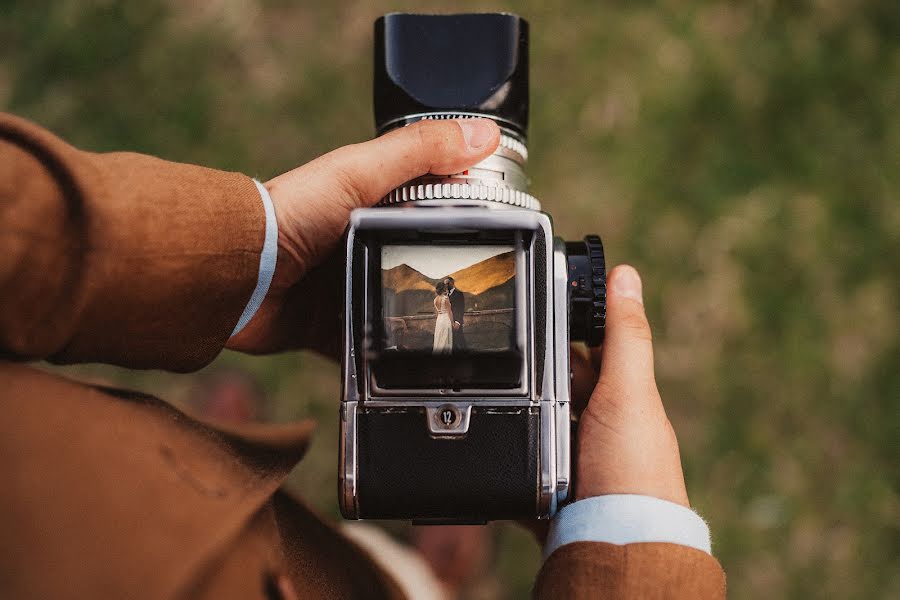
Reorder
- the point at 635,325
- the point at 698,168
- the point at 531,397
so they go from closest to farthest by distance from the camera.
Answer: the point at 531,397, the point at 635,325, the point at 698,168

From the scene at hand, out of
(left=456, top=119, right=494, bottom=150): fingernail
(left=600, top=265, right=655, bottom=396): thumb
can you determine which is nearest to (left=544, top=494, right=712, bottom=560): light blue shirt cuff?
(left=600, top=265, right=655, bottom=396): thumb

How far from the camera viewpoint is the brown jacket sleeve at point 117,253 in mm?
598

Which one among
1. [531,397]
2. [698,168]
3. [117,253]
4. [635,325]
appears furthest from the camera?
[698,168]

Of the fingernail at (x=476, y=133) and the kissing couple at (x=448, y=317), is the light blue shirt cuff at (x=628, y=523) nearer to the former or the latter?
the kissing couple at (x=448, y=317)

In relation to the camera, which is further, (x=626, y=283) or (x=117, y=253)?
(x=626, y=283)

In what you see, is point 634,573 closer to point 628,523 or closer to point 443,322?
point 628,523

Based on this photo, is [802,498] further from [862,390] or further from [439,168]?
[439,168]

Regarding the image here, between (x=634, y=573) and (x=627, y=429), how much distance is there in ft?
0.52

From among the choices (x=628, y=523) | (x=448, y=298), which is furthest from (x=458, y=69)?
(x=628, y=523)

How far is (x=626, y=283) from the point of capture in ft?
2.95

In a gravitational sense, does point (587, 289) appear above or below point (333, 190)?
below

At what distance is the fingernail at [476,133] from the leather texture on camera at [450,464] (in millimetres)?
285

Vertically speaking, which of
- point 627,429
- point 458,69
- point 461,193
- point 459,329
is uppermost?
point 458,69

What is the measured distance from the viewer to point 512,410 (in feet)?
2.42
